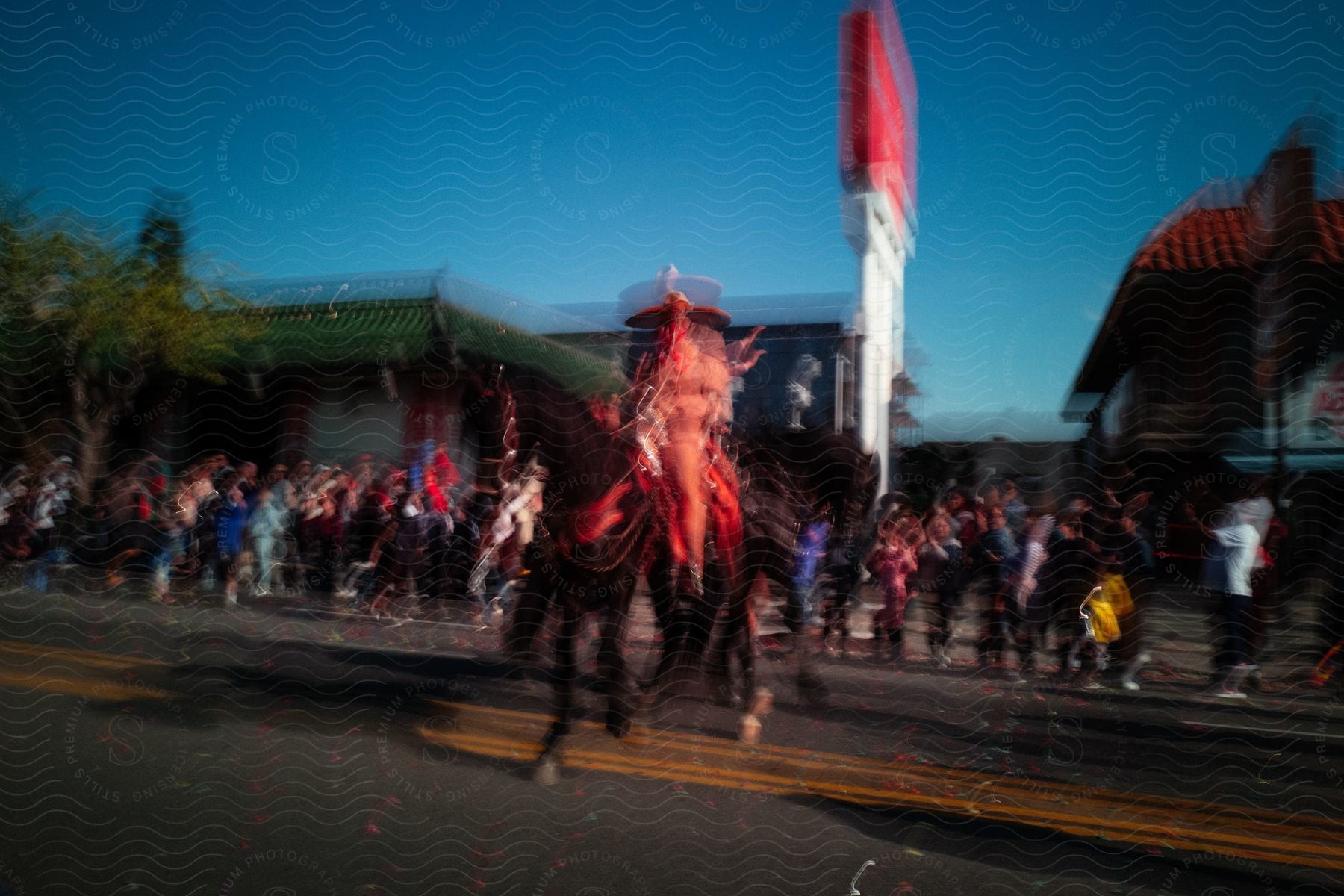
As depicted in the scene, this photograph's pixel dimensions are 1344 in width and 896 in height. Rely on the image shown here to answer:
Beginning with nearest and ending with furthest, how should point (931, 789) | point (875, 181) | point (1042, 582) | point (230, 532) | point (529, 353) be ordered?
point (875, 181) < point (529, 353) < point (931, 789) < point (1042, 582) < point (230, 532)

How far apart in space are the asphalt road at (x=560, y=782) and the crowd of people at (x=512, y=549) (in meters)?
0.29

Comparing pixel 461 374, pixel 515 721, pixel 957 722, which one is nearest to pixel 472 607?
pixel 515 721

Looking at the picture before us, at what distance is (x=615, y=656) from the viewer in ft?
11.6

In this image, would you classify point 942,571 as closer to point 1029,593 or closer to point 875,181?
point 1029,593

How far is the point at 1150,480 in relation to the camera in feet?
10.8

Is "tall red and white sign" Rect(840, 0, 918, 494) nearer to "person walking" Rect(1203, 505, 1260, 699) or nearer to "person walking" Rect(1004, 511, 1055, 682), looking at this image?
"person walking" Rect(1004, 511, 1055, 682)

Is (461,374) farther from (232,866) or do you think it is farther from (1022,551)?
(1022,551)

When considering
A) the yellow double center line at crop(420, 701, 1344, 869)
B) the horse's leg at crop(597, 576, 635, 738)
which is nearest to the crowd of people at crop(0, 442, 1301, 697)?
the horse's leg at crop(597, 576, 635, 738)

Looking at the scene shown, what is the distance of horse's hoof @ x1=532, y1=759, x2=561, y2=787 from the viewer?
11.3 feet


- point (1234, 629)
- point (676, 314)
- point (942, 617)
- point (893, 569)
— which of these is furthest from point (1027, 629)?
point (676, 314)

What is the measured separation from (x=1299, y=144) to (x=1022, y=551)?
2.57 meters

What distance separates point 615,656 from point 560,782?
1.80 feet

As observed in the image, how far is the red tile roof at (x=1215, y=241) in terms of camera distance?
255 centimetres

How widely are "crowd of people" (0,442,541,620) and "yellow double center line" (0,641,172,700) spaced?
309 mm
